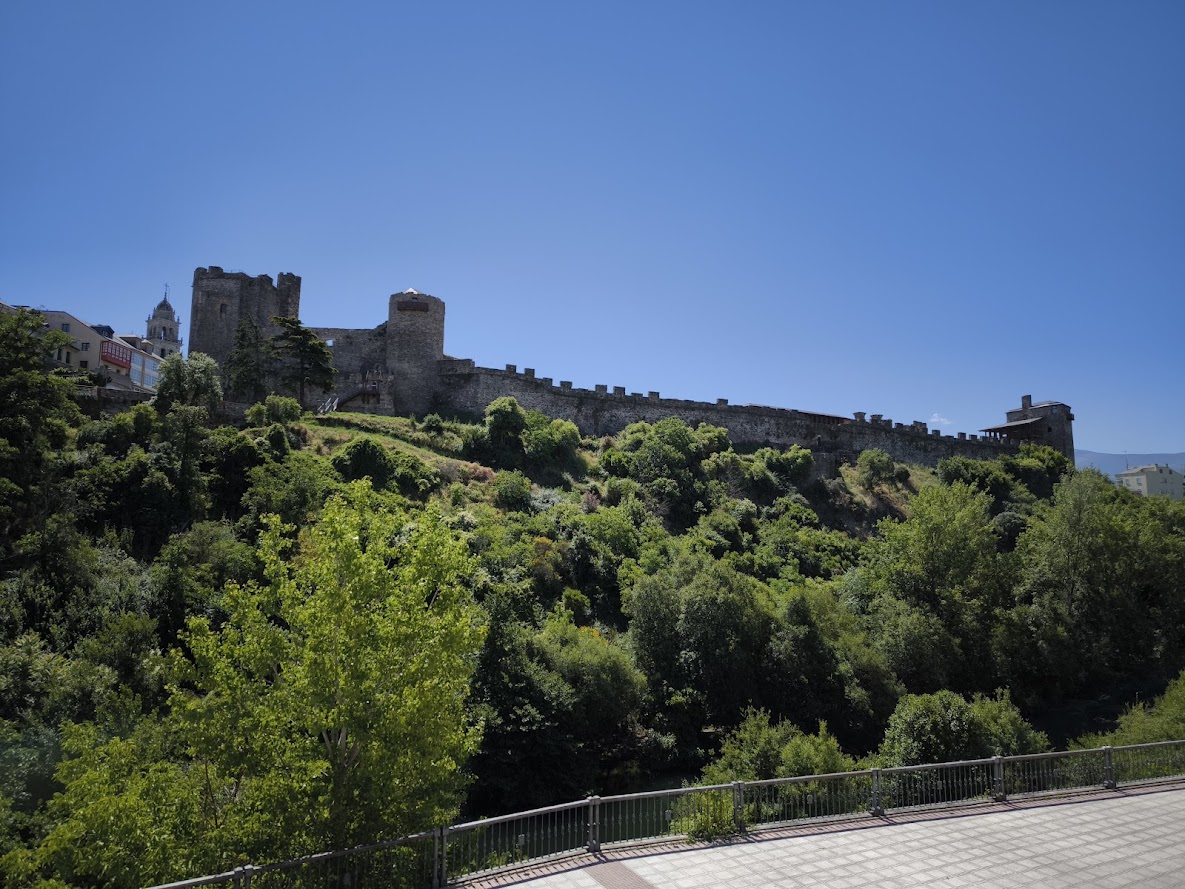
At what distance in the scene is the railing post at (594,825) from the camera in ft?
35.9

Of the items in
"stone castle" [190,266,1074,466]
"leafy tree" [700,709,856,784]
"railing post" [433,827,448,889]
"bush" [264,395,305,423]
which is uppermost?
"stone castle" [190,266,1074,466]

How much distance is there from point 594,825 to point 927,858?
4.56m

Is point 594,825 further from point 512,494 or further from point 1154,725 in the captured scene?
point 512,494

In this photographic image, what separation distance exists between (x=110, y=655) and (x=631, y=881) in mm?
16188

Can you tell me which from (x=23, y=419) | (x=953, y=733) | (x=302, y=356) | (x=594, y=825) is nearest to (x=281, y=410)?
(x=302, y=356)

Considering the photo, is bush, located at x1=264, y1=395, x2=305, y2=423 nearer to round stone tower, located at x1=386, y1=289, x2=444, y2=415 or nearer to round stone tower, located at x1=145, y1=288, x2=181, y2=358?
round stone tower, located at x1=386, y1=289, x2=444, y2=415

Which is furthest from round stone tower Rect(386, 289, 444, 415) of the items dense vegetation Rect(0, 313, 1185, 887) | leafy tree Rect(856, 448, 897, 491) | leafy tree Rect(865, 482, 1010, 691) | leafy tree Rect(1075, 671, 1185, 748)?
leafy tree Rect(1075, 671, 1185, 748)

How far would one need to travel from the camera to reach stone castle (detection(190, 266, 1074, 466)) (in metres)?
46.1

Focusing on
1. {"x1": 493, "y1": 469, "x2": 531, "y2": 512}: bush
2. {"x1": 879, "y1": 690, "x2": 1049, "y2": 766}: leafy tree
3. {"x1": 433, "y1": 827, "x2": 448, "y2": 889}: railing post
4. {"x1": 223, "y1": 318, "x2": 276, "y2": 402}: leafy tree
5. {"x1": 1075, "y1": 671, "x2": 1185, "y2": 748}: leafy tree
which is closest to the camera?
{"x1": 433, "y1": 827, "x2": 448, "y2": 889}: railing post

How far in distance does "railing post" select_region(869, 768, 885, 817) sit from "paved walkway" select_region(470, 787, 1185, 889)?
0.88 ft

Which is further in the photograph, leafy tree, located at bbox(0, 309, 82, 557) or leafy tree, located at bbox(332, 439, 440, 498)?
leafy tree, located at bbox(332, 439, 440, 498)

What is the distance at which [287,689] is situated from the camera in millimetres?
10984

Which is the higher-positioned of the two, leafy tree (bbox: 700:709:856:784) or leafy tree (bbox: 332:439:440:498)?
leafy tree (bbox: 332:439:440:498)

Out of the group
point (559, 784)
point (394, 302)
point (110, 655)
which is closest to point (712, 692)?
point (559, 784)
